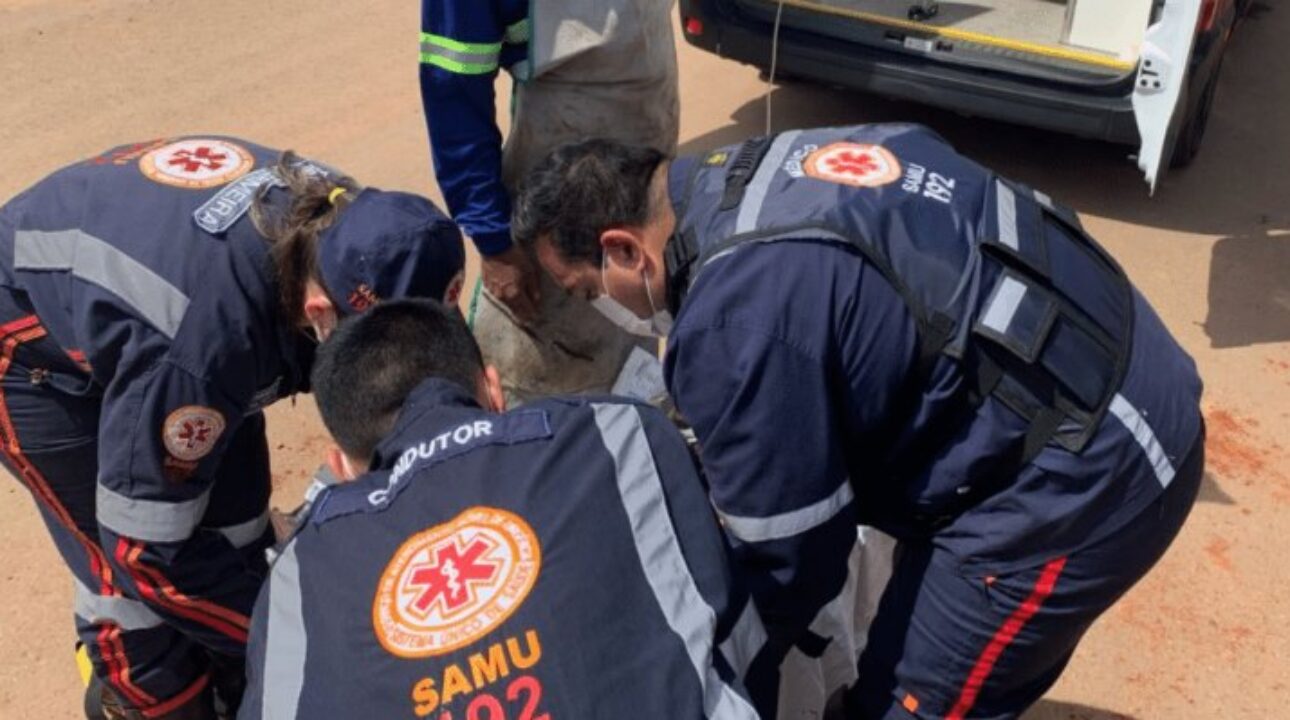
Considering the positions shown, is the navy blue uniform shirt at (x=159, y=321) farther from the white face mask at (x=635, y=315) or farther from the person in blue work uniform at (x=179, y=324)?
the white face mask at (x=635, y=315)

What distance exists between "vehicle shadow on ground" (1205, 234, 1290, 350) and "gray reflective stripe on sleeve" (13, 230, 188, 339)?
3.54m

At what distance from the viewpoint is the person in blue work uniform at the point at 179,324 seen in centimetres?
244

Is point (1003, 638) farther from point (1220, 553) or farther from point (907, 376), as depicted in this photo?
point (1220, 553)

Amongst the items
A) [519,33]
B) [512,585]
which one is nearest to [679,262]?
[512,585]

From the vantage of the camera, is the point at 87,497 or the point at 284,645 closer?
the point at 284,645

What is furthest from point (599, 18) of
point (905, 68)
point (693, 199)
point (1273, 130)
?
point (1273, 130)

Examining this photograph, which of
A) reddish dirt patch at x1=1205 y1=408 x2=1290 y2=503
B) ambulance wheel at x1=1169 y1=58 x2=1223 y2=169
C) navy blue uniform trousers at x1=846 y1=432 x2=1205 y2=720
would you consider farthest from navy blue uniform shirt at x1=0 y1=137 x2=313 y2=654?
ambulance wheel at x1=1169 y1=58 x2=1223 y2=169

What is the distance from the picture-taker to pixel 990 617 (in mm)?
2420

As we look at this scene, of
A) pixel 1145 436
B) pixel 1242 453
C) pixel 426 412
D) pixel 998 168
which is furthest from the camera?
pixel 998 168

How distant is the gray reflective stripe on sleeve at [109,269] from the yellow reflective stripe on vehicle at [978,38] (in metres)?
3.65

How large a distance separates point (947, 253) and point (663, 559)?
78 centimetres

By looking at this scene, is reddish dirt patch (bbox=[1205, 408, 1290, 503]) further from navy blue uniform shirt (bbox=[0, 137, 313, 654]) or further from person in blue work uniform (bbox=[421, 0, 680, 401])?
navy blue uniform shirt (bbox=[0, 137, 313, 654])

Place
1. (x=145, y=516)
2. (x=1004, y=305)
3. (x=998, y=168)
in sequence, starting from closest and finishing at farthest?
(x=1004, y=305) < (x=145, y=516) < (x=998, y=168)

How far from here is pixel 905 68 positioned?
17.4 ft
